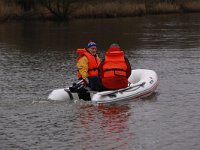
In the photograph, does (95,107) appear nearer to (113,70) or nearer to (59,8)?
(113,70)

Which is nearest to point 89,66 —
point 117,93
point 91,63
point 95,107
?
point 91,63

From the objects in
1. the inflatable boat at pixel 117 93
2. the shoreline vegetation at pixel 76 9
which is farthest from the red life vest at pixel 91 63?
the shoreline vegetation at pixel 76 9

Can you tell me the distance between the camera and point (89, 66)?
40.5 feet

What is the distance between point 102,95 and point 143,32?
18.9 m

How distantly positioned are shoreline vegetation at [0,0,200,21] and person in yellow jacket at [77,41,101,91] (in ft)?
95.9

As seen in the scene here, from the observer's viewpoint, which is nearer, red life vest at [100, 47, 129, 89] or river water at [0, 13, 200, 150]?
river water at [0, 13, 200, 150]

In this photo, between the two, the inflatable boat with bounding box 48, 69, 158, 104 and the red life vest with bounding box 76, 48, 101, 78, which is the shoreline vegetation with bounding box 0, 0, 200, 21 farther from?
the inflatable boat with bounding box 48, 69, 158, 104

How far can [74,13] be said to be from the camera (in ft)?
140

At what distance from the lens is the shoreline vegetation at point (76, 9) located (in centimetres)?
4191

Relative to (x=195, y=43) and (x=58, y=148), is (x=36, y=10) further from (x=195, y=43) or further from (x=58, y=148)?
(x=58, y=148)

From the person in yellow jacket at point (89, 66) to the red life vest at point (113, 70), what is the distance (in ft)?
0.80

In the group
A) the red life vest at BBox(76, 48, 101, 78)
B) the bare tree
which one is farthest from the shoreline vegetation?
A: the red life vest at BBox(76, 48, 101, 78)

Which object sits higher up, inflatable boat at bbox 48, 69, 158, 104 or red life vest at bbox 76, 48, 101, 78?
red life vest at bbox 76, 48, 101, 78

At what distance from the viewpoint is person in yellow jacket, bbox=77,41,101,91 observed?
479 inches
